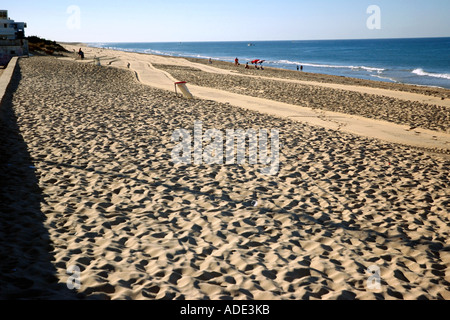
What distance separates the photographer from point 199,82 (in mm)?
25984

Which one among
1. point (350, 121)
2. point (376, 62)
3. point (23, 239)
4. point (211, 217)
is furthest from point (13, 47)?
point (376, 62)

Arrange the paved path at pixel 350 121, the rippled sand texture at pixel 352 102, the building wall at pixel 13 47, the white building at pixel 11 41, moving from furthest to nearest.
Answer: the white building at pixel 11 41
the building wall at pixel 13 47
the rippled sand texture at pixel 352 102
the paved path at pixel 350 121

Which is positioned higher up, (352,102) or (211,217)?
(352,102)

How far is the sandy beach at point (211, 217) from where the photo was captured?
4078 millimetres

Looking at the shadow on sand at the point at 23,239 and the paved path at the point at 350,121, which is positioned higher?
the paved path at the point at 350,121

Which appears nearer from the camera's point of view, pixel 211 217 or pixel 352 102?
pixel 211 217

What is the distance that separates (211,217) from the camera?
18.6ft

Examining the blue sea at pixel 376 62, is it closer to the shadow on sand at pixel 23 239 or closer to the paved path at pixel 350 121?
the paved path at pixel 350 121

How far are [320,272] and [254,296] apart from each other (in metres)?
0.98

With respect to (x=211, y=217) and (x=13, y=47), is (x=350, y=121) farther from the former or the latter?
(x=13, y=47)

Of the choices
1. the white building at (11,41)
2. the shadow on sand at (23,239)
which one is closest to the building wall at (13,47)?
the white building at (11,41)

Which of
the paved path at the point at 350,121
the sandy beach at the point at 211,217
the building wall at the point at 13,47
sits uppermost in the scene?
the building wall at the point at 13,47
